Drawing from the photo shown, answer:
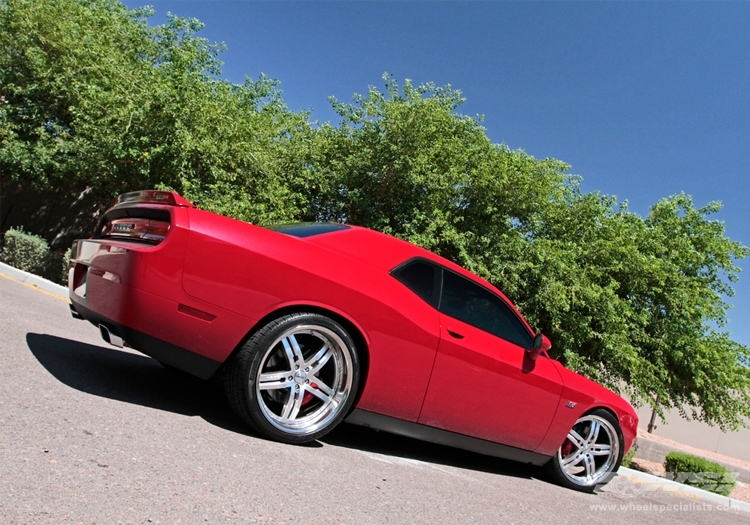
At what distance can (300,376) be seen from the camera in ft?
11.4

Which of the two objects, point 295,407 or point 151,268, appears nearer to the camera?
point 151,268

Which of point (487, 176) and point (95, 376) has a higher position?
point (487, 176)

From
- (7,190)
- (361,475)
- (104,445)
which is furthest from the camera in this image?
(7,190)

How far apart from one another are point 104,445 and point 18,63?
57.4 feet

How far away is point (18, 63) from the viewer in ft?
53.1

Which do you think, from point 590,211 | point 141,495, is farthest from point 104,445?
point 590,211

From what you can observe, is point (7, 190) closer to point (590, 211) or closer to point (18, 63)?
point (18, 63)

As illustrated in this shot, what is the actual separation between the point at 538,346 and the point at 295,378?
2.02 meters

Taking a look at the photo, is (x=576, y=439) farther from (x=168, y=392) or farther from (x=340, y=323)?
(x=168, y=392)

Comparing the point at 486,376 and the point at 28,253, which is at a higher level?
the point at 486,376

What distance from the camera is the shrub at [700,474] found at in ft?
33.6

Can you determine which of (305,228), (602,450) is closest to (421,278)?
(305,228)

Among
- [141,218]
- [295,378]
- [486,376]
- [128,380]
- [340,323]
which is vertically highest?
[141,218]

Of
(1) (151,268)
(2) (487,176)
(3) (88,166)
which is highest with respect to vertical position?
(2) (487,176)
